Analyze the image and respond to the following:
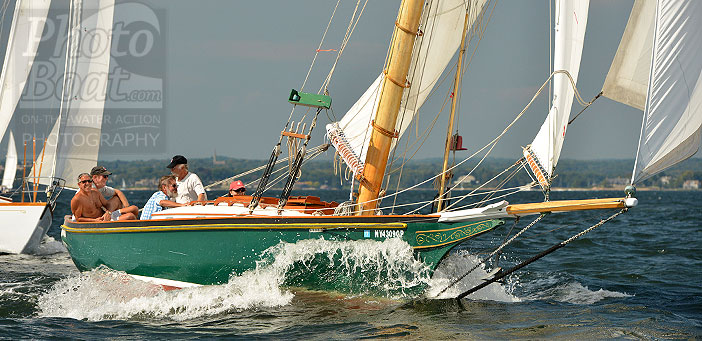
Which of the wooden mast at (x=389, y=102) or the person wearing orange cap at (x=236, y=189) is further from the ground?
the wooden mast at (x=389, y=102)

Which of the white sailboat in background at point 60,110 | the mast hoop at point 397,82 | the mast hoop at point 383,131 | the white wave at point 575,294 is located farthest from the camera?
the white sailboat in background at point 60,110

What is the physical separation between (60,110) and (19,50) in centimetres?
405

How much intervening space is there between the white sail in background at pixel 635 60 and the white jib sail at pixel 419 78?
2.81 meters

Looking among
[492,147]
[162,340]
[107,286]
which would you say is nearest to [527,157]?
[492,147]

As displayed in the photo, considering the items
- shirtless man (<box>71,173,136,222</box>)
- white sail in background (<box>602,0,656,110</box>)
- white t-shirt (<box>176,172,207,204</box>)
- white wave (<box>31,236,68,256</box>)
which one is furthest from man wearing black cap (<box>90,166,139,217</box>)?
white sail in background (<box>602,0,656,110</box>)

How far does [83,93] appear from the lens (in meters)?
23.4

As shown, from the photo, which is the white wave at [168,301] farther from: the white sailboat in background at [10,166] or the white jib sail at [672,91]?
the white sailboat in background at [10,166]

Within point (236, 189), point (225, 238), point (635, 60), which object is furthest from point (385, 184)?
point (635, 60)

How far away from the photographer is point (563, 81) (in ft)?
37.5

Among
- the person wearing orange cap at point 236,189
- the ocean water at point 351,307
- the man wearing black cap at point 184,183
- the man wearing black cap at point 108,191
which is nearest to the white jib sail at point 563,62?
the ocean water at point 351,307

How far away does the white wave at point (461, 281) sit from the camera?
12.1 metres

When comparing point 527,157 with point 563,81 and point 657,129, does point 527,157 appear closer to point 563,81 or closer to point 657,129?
point 563,81

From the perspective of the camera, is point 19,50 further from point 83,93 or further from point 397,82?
point 397,82

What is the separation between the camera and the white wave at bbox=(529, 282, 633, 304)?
1381cm
